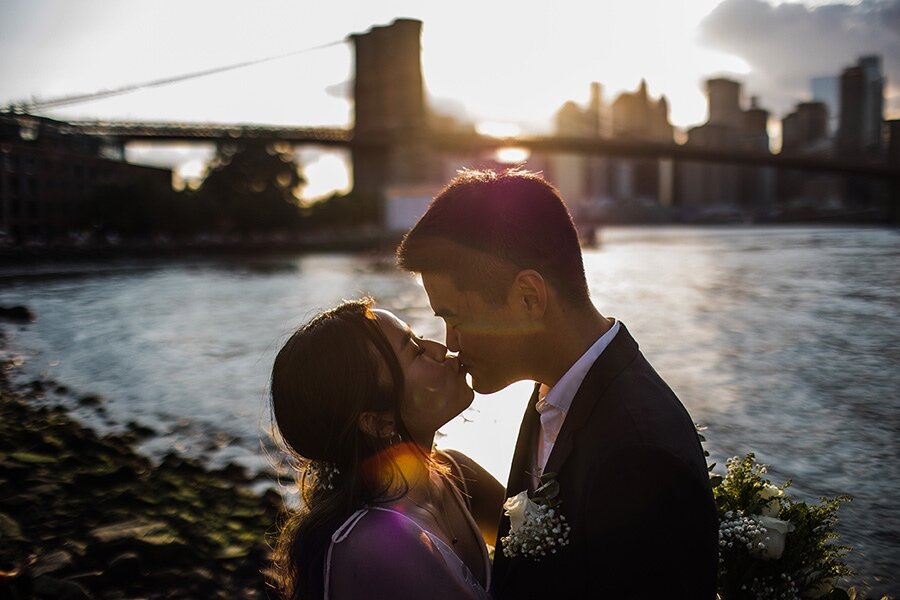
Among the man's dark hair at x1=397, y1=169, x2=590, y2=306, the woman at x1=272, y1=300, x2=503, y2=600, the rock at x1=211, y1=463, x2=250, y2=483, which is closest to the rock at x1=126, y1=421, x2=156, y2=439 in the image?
the rock at x1=211, y1=463, x2=250, y2=483

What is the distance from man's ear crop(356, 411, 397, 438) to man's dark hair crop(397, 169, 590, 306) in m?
0.47

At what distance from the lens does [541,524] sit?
5.84 feet

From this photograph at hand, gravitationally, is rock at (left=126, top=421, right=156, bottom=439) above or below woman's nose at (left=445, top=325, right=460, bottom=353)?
below

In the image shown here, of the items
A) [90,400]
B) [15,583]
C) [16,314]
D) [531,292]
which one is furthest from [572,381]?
[16,314]

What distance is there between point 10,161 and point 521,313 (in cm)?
6008

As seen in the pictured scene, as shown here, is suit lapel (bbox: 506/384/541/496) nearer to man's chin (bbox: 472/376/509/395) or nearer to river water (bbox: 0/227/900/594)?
man's chin (bbox: 472/376/509/395)

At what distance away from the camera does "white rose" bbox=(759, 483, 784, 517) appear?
214 centimetres

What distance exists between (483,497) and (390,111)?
6278 cm

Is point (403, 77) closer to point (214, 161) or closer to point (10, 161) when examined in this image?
point (214, 161)

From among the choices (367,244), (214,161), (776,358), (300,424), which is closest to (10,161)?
(214,161)

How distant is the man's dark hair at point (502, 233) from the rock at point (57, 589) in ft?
9.99

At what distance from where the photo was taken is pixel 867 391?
10.2m

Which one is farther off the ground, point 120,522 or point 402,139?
point 402,139

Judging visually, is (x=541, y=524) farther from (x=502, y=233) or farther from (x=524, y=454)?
(x=502, y=233)
